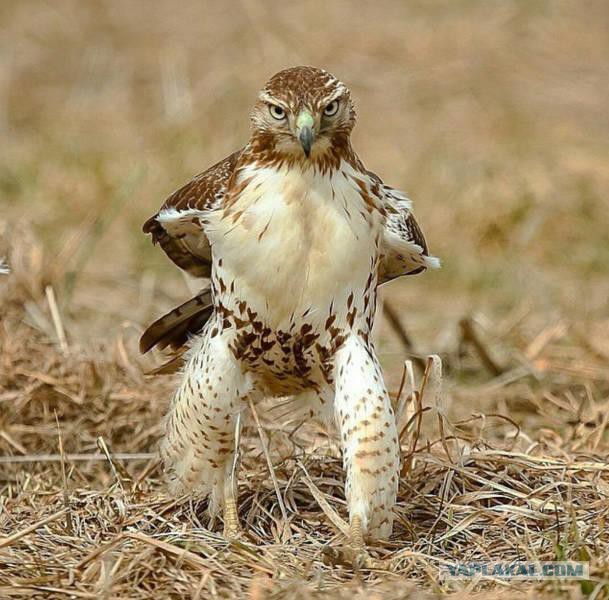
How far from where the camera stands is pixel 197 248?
480 centimetres

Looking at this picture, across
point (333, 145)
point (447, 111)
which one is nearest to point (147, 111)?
point (447, 111)

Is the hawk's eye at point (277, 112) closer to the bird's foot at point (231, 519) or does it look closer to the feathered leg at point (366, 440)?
the feathered leg at point (366, 440)

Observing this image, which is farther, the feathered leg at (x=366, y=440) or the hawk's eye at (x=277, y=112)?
the feathered leg at (x=366, y=440)

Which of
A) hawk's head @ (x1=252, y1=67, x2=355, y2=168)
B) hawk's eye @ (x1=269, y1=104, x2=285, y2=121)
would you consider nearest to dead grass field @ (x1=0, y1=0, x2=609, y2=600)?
hawk's head @ (x1=252, y1=67, x2=355, y2=168)

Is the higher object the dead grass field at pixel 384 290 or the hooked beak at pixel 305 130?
the hooked beak at pixel 305 130

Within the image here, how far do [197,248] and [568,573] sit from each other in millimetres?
1799

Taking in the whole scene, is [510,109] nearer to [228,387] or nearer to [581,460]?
[581,460]

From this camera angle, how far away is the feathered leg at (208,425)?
175 inches

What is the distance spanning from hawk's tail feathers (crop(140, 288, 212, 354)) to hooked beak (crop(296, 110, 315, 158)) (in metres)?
1.15

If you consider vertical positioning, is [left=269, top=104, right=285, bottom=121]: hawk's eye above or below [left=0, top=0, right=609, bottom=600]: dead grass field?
above

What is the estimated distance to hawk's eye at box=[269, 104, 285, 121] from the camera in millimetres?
4090

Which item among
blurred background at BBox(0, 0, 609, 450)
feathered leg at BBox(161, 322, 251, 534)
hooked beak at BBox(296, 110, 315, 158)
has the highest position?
hooked beak at BBox(296, 110, 315, 158)

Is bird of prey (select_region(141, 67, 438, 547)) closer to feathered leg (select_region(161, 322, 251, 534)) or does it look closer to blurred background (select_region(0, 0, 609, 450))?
feathered leg (select_region(161, 322, 251, 534))

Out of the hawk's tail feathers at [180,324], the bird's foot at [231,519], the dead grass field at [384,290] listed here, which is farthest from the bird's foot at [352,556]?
the hawk's tail feathers at [180,324]
